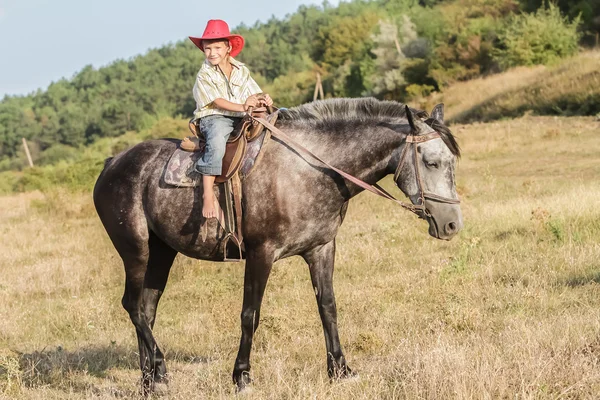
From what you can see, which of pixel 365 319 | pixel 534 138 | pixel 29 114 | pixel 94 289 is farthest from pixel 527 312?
pixel 29 114

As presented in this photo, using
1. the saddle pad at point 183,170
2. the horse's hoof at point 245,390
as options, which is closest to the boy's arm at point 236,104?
the saddle pad at point 183,170

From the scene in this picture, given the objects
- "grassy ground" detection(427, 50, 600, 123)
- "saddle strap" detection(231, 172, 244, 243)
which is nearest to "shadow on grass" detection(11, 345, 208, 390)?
"saddle strap" detection(231, 172, 244, 243)

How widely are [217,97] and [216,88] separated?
0.09m

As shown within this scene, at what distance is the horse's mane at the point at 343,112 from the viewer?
5.46 meters

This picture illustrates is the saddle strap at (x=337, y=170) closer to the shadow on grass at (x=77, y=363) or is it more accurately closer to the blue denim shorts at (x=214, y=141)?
the blue denim shorts at (x=214, y=141)

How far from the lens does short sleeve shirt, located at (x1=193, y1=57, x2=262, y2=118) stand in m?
5.68

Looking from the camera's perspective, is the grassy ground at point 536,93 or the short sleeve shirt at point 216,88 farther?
the grassy ground at point 536,93

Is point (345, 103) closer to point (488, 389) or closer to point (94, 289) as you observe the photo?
point (488, 389)

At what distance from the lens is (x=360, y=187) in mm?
5480

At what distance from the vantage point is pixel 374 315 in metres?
7.41

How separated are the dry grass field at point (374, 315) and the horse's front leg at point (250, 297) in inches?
7.2

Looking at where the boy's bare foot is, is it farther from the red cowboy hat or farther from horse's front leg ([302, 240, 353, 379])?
the red cowboy hat

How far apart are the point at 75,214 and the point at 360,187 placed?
1513cm

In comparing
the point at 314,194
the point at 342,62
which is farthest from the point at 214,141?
the point at 342,62
